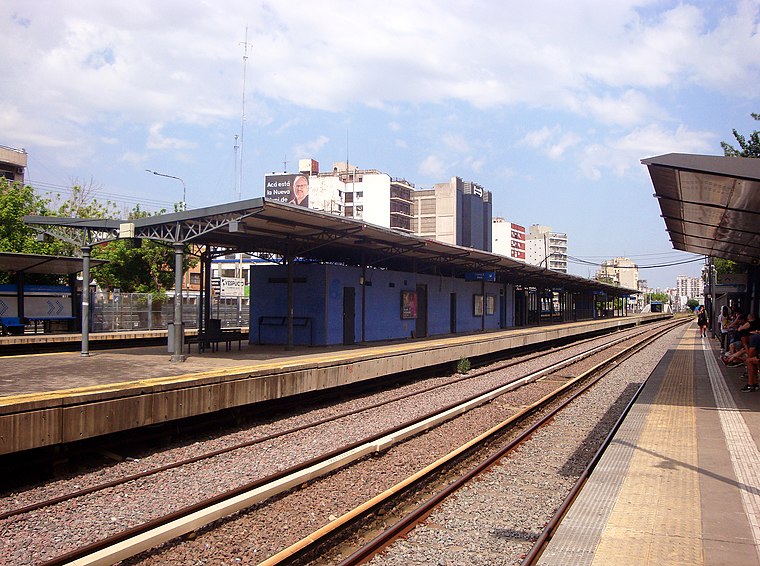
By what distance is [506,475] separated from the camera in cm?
762

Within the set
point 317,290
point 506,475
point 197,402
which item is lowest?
point 506,475

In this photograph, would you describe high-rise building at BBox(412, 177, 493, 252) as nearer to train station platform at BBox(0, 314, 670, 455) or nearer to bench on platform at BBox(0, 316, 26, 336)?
bench on platform at BBox(0, 316, 26, 336)

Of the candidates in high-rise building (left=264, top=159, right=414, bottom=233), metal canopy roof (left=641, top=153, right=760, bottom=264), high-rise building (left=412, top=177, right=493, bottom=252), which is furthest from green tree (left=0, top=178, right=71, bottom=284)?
high-rise building (left=412, top=177, right=493, bottom=252)

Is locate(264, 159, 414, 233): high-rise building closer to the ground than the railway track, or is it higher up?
higher up

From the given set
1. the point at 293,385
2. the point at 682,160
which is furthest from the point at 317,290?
the point at 682,160

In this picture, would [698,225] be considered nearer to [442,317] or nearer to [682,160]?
[682,160]

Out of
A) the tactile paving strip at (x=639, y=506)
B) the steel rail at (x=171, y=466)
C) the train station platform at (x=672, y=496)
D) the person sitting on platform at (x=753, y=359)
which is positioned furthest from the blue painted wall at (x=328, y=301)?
the person sitting on platform at (x=753, y=359)

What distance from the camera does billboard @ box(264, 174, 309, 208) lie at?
8231 centimetres

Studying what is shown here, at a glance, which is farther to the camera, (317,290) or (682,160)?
(317,290)

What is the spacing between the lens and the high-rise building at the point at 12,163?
2672 inches

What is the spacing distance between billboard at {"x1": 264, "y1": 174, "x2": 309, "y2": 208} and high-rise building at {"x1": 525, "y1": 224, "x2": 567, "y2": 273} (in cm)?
6926

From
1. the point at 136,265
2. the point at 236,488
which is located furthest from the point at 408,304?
the point at 136,265

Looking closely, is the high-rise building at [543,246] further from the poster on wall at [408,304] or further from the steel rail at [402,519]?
the steel rail at [402,519]

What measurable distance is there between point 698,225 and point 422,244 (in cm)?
815
